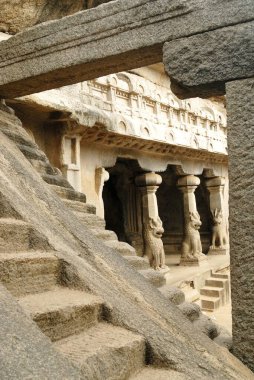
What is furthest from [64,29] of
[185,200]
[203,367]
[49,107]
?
[185,200]

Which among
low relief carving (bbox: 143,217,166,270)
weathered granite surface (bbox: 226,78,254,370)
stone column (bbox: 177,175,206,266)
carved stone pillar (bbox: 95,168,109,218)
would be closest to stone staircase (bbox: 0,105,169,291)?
weathered granite surface (bbox: 226,78,254,370)

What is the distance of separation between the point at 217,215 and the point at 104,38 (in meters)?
7.76

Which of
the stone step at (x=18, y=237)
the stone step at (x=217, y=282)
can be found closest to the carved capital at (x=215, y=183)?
the stone step at (x=217, y=282)

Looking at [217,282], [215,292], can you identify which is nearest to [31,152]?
[215,292]

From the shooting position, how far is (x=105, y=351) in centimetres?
171

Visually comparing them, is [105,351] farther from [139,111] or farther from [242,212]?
[139,111]

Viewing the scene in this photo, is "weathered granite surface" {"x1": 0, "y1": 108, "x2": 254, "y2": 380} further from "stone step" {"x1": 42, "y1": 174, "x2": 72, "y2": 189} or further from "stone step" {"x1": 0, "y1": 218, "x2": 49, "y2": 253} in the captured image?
"stone step" {"x1": 42, "y1": 174, "x2": 72, "y2": 189}

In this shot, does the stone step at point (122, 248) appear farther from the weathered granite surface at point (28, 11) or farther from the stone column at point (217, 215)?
the stone column at point (217, 215)

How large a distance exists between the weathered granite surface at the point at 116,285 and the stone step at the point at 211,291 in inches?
206

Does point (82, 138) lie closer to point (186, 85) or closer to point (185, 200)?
point (186, 85)

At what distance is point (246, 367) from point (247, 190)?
103cm

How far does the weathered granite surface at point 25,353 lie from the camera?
1167mm

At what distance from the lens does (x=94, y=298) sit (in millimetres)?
2047

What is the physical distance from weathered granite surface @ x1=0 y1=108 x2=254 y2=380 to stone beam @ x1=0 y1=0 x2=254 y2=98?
2.78ft
